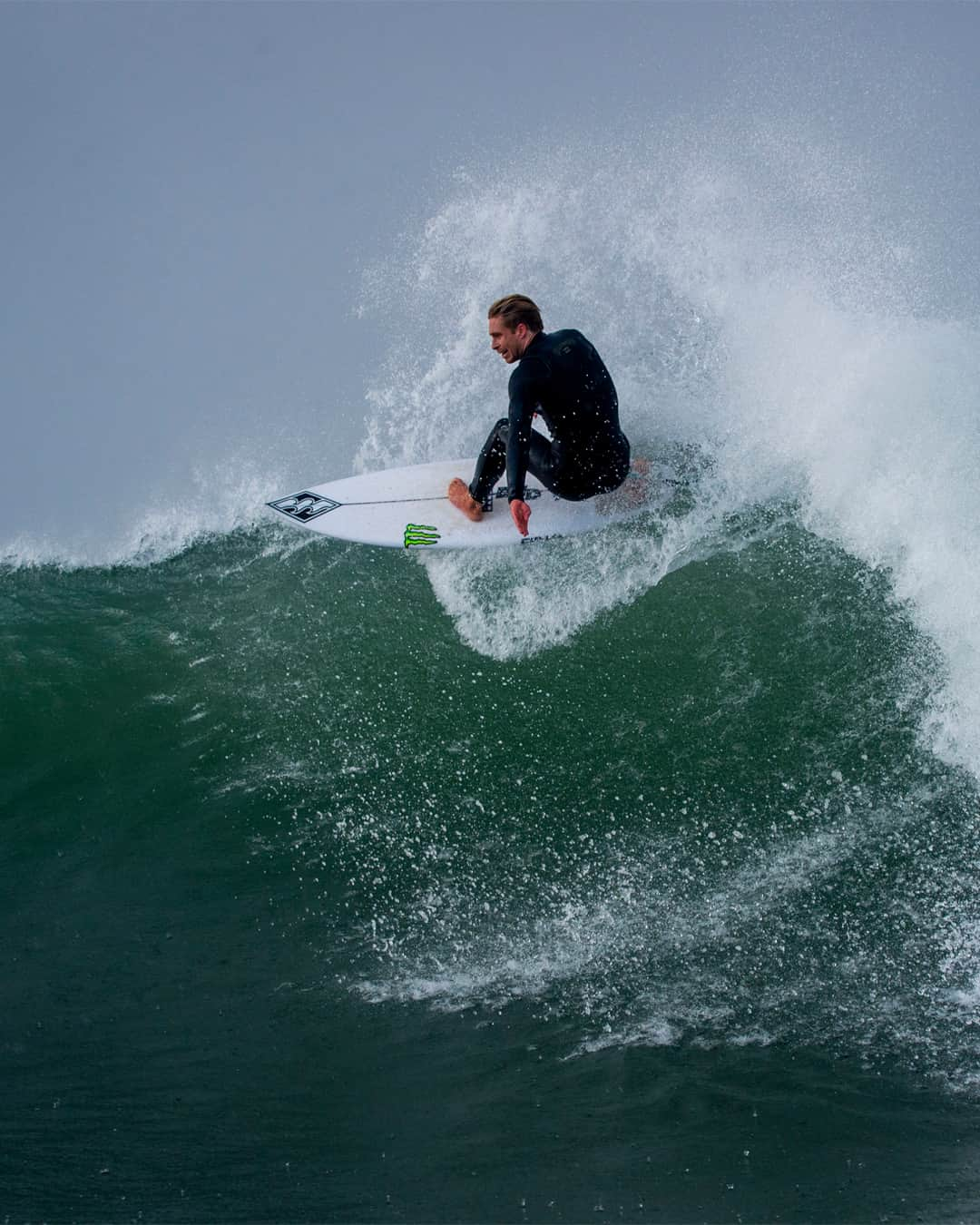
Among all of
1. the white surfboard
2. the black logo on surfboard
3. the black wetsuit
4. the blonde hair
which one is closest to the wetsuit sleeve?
the black wetsuit

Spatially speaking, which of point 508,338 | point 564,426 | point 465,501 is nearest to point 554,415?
point 564,426

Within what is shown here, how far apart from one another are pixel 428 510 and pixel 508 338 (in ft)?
4.63

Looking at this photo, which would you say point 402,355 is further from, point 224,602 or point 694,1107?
point 694,1107

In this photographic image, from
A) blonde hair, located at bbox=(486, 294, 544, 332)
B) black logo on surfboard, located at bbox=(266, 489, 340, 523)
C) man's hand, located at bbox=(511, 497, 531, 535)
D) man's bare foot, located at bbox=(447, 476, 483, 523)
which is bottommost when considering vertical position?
man's hand, located at bbox=(511, 497, 531, 535)

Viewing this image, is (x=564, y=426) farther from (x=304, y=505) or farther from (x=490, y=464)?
(x=304, y=505)

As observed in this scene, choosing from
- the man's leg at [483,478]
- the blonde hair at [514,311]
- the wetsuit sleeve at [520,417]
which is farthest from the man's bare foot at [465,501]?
the blonde hair at [514,311]

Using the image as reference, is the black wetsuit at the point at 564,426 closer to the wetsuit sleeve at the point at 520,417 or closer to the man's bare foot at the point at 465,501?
the wetsuit sleeve at the point at 520,417

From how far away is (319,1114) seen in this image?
404 centimetres

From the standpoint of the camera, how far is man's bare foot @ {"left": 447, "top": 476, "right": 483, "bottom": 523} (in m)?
5.43

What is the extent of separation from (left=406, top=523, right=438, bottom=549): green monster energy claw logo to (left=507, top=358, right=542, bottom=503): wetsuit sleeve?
34.3 inches

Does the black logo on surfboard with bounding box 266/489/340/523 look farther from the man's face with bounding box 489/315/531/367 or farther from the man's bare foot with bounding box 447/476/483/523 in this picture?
the man's face with bounding box 489/315/531/367

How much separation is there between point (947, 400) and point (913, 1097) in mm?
3638

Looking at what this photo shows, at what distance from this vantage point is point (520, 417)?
457cm

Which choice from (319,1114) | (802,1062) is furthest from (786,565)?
(319,1114)
